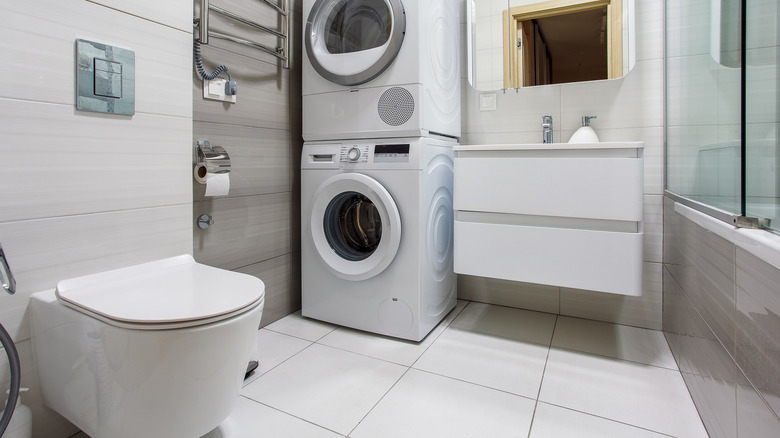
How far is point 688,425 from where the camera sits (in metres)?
1.17

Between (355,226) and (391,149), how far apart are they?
1.48ft

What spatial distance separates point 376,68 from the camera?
170 centimetres

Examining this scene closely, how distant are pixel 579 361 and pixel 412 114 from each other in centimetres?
119

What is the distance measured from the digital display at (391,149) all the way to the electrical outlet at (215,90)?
643 mm

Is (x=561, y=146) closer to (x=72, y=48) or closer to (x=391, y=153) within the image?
(x=391, y=153)

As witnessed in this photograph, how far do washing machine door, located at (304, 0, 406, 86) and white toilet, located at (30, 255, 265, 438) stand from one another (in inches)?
42.5

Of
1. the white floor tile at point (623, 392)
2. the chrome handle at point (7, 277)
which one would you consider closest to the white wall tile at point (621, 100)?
the white floor tile at point (623, 392)

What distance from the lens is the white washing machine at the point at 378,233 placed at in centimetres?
169

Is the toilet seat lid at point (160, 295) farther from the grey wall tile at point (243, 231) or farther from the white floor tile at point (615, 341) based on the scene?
the white floor tile at point (615, 341)

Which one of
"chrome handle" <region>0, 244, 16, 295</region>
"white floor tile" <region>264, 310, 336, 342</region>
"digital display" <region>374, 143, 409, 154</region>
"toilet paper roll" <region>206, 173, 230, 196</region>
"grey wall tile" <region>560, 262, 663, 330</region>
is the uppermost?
"digital display" <region>374, 143, 409, 154</region>

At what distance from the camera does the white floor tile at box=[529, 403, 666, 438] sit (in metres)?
1.14

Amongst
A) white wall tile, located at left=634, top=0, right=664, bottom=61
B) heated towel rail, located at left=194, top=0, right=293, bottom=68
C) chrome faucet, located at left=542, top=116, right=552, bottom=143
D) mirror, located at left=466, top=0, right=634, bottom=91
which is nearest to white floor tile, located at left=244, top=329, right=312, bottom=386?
heated towel rail, located at left=194, top=0, right=293, bottom=68

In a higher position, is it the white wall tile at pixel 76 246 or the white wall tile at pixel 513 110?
the white wall tile at pixel 513 110

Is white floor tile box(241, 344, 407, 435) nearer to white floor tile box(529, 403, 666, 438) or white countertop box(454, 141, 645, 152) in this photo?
white floor tile box(529, 403, 666, 438)
